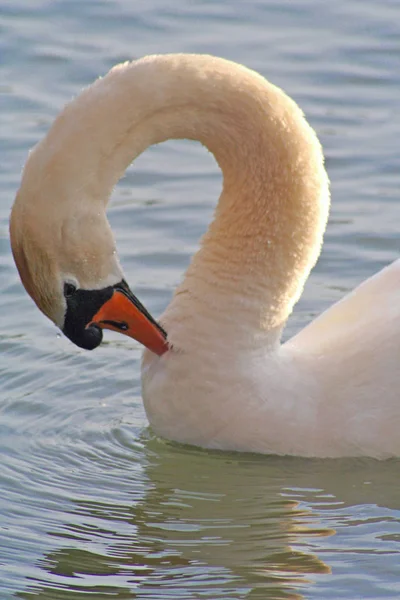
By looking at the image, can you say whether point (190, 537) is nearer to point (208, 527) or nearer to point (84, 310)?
point (208, 527)

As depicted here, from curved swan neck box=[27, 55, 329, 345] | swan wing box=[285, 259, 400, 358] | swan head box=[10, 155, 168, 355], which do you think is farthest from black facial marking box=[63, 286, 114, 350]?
swan wing box=[285, 259, 400, 358]

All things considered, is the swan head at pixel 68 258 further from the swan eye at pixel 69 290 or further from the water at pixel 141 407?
the water at pixel 141 407

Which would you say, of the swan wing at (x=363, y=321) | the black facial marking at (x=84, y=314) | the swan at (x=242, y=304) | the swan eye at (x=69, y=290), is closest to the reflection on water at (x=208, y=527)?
the swan at (x=242, y=304)

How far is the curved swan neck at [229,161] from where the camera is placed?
18.6 ft

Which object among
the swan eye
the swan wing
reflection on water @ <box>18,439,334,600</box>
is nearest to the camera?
reflection on water @ <box>18,439,334,600</box>

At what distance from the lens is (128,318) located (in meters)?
5.87

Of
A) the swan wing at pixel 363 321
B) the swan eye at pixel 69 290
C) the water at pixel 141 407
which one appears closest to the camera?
the water at pixel 141 407

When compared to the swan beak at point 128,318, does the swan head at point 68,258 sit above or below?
above

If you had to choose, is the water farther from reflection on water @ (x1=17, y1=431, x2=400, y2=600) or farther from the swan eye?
the swan eye

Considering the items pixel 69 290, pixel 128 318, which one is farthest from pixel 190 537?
pixel 69 290

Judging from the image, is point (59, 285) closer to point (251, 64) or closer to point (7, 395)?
point (7, 395)

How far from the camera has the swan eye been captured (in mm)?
5609

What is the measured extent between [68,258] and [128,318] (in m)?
0.44

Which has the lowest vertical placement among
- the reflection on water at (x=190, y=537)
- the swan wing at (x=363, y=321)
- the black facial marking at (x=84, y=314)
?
the reflection on water at (x=190, y=537)
